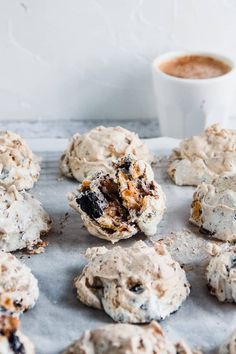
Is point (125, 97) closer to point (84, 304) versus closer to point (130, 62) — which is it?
point (130, 62)

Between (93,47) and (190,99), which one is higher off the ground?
(93,47)

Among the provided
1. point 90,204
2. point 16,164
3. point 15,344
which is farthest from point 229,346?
point 16,164

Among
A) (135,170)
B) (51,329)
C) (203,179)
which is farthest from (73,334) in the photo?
(203,179)

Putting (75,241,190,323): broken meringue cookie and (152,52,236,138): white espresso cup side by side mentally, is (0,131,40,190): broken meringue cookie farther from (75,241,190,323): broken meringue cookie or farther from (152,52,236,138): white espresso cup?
(152,52,236,138): white espresso cup

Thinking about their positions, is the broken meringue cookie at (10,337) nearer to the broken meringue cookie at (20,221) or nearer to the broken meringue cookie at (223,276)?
the broken meringue cookie at (20,221)

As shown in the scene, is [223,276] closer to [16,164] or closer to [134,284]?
[134,284]

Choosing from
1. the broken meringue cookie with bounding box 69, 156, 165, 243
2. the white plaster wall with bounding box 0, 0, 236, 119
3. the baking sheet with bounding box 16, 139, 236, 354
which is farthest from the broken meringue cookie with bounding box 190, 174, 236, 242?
the white plaster wall with bounding box 0, 0, 236, 119
